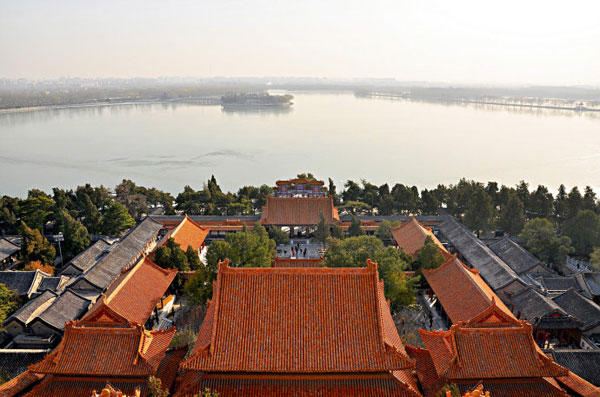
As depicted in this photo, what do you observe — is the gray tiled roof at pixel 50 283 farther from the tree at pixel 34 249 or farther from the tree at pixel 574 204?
the tree at pixel 574 204

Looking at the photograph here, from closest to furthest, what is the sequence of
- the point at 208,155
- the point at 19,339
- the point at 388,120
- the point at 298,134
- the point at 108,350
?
the point at 108,350 < the point at 19,339 < the point at 208,155 < the point at 298,134 < the point at 388,120

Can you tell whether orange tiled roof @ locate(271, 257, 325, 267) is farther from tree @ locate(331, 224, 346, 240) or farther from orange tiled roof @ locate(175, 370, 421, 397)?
orange tiled roof @ locate(175, 370, 421, 397)

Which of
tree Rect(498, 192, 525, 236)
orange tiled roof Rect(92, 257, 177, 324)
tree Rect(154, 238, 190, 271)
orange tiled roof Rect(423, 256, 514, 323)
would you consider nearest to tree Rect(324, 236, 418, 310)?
orange tiled roof Rect(423, 256, 514, 323)

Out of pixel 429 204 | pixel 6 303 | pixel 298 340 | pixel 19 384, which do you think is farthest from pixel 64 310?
pixel 429 204

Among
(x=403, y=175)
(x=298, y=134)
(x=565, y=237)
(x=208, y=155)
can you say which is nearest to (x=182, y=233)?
(x=565, y=237)

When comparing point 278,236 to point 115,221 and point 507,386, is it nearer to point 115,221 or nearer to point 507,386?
point 115,221

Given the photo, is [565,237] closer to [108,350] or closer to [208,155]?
[108,350]
